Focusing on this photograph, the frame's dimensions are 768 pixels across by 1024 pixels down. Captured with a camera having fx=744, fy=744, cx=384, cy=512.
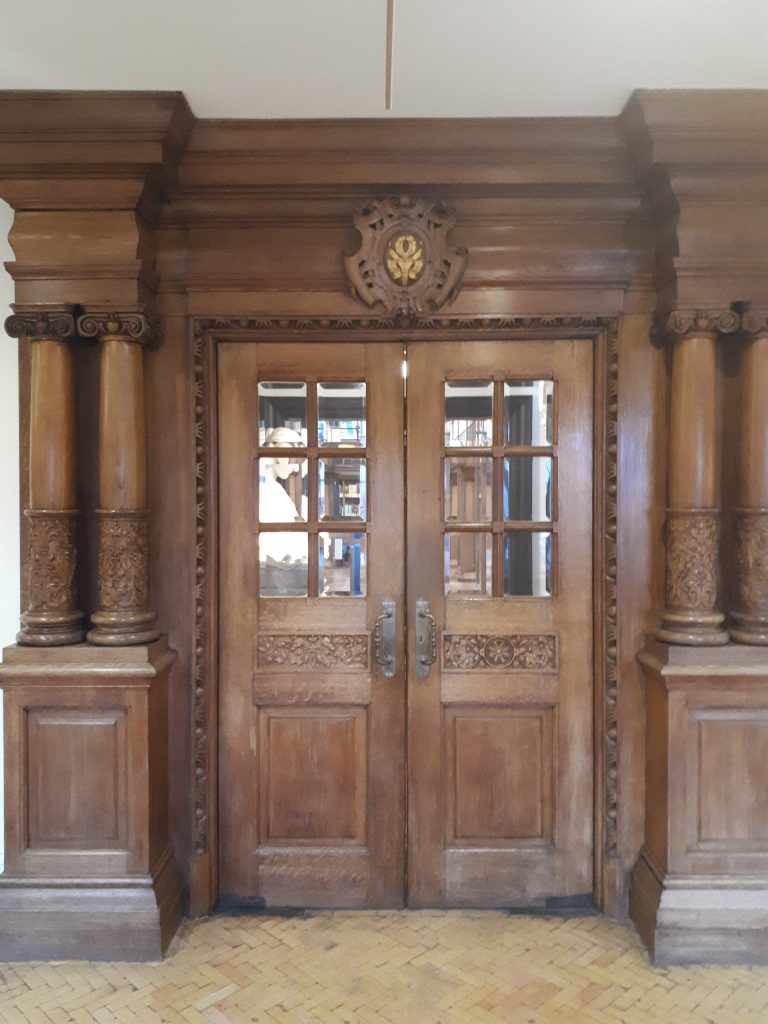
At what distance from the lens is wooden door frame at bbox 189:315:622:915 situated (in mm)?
2564

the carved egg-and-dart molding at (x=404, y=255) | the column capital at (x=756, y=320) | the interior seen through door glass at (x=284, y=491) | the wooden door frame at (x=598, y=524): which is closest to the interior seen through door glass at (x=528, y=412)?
the wooden door frame at (x=598, y=524)

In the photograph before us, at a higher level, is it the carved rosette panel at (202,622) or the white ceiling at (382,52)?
the white ceiling at (382,52)

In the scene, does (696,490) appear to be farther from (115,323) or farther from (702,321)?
(115,323)

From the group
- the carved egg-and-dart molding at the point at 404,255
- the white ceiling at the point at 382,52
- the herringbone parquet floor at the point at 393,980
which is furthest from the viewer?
the carved egg-and-dart molding at the point at 404,255

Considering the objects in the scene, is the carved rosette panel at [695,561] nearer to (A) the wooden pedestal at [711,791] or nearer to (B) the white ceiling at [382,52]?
(A) the wooden pedestal at [711,791]

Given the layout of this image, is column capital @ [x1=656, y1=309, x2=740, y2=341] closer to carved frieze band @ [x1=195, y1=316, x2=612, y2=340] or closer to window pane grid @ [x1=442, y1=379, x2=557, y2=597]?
carved frieze band @ [x1=195, y1=316, x2=612, y2=340]

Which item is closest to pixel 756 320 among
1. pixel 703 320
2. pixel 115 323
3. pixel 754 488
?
pixel 703 320

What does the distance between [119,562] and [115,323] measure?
0.77 meters

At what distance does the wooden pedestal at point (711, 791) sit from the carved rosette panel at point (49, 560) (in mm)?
1942

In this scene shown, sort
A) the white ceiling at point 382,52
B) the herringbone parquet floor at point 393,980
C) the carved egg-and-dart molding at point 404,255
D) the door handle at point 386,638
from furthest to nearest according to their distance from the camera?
1. the door handle at point 386,638
2. the carved egg-and-dart molding at point 404,255
3. the herringbone parquet floor at point 393,980
4. the white ceiling at point 382,52

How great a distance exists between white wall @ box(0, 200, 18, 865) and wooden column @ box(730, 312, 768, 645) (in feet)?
8.11

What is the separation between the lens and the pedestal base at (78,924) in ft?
7.62

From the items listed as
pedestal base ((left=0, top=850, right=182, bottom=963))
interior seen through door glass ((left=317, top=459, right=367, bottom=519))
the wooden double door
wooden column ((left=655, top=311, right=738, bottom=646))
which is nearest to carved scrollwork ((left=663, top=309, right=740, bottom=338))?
wooden column ((left=655, top=311, right=738, bottom=646))

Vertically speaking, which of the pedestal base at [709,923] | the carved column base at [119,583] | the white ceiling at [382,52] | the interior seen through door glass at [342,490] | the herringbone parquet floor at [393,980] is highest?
the white ceiling at [382,52]
